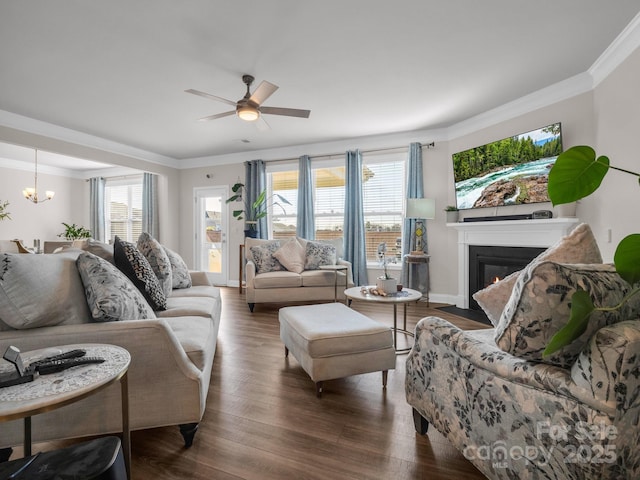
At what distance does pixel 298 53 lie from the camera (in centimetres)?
274

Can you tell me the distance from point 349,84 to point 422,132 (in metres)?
1.95

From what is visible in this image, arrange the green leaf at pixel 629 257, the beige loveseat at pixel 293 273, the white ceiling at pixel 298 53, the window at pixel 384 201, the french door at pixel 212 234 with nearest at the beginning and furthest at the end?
1. the green leaf at pixel 629 257
2. the white ceiling at pixel 298 53
3. the beige loveseat at pixel 293 273
4. the window at pixel 384 201
5. the french door at pixel 212 234

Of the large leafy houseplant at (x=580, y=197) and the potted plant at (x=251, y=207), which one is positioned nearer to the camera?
the large leafy houseplant at (x=580, y=197)

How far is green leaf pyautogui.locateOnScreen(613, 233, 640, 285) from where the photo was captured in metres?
0.77

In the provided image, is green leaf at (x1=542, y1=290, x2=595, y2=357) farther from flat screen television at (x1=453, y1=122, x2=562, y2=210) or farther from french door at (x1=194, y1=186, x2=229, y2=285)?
Result: french door at (x1=194, y1=186, x2=229, y2=285)

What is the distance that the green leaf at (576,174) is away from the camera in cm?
84

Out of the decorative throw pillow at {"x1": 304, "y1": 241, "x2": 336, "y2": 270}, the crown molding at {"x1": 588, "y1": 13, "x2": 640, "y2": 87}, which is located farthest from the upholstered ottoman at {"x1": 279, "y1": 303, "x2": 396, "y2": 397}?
the crown molding at {"x1": 588, "y1": 13, "x2": 640, "y2": 87}

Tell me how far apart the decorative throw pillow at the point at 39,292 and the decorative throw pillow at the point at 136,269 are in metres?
0.47

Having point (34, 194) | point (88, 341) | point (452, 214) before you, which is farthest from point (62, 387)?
point (34, 194)

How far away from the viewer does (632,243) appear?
775mm

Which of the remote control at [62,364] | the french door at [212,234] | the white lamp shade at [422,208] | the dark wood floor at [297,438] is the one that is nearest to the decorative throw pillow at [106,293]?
the remote control at [62,364]

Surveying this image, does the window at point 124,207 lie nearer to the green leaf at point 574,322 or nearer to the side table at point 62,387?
the side table at point 62,387

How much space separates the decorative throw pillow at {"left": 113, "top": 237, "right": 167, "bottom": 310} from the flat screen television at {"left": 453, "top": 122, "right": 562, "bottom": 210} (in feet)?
→ 12.2

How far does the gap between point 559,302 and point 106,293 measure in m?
1.79
